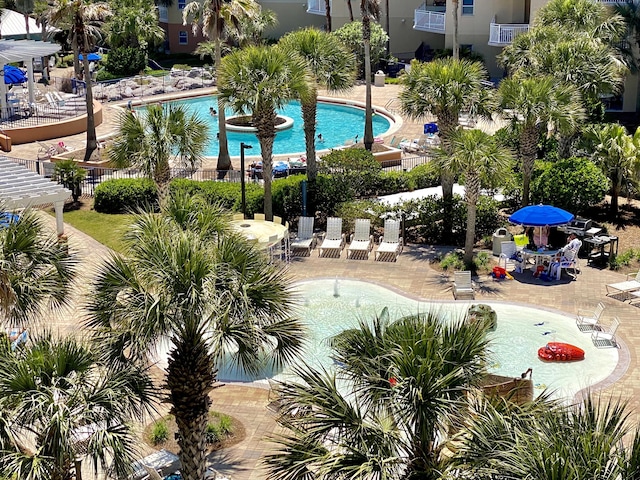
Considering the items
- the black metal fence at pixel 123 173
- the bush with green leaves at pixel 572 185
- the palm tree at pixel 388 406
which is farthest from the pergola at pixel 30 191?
the palm tree at pixel 388 406

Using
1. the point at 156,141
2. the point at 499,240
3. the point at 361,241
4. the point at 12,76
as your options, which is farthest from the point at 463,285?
the point at 12,76

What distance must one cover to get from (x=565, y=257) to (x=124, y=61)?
37.6m

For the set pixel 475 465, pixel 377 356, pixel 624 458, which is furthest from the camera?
pixel 377 356

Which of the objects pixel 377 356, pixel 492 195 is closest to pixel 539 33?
pixel 492 195

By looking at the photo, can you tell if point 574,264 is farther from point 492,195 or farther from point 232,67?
point 232,67

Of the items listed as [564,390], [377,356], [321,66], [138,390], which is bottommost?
[564,390]

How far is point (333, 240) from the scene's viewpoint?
86.7ft

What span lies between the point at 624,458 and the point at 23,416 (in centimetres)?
708

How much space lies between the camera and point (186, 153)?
79.4 ft

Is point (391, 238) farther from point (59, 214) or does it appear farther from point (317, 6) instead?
point (317, 6)

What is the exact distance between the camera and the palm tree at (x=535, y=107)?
25531 mm

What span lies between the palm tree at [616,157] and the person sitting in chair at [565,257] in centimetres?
422

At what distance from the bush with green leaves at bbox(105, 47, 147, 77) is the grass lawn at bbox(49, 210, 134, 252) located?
26912 mm

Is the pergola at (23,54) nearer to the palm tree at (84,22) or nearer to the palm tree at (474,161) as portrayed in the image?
the palm tree at (84,22)
